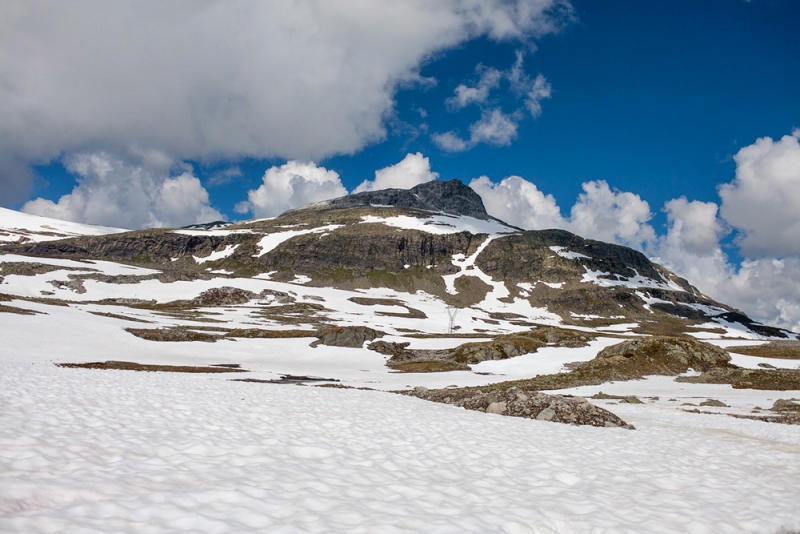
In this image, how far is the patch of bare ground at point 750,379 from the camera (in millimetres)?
37584

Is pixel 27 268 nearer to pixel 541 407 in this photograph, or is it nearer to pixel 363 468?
pixel 541 407

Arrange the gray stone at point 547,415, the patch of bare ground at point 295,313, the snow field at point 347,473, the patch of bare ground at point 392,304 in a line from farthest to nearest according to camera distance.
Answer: the patch of bare ground at point 392,304 → the patch of bare ground at point 295,313 → the gray stone at point 547,415 → the snow field at point 347,473

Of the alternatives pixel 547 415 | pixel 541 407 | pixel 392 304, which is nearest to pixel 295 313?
pixel 392 304

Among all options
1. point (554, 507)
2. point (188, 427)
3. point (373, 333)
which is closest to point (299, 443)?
point (188, 427)

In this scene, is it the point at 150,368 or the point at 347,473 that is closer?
the point at 347,473

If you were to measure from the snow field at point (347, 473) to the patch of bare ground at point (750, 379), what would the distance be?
2813cm

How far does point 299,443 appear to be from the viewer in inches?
423

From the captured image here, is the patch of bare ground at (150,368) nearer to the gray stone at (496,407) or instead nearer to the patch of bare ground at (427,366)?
the patch of bare ground at (427,366)

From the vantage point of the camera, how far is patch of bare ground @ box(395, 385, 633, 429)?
1872cm

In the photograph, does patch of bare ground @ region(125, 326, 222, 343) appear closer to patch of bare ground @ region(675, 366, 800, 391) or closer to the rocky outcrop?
the rocky outcrop

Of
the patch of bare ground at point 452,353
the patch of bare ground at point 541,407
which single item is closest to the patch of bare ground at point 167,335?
the patch of bare ground at point 452,353

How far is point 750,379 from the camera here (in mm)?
40969

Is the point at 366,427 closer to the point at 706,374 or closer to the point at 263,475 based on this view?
the point at 263,475

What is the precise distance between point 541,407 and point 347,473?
47.3 feet
